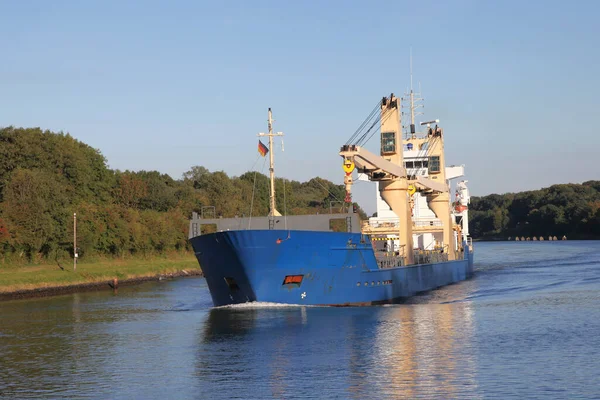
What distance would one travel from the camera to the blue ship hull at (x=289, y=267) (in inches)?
1471

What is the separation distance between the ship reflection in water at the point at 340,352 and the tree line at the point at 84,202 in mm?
12827

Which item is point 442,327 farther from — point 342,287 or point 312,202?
point 312,202

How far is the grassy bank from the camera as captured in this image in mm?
59875

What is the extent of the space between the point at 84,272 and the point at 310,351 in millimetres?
43893

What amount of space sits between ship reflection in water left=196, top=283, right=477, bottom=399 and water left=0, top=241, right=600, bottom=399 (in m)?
0.06

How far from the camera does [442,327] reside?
34250 mm

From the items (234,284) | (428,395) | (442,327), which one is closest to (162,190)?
(234,284)

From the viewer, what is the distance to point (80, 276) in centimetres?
6712

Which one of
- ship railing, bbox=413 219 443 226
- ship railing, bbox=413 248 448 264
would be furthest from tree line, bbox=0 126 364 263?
ship railing, bbox=413 248 448 264

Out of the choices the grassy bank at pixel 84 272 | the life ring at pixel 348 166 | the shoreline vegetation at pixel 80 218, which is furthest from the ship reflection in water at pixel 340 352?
the grassy bank at pixel 84 272

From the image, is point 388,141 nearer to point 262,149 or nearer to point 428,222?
point 262,149

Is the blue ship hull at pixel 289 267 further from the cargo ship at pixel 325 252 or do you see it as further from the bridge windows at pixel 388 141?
the bridge windows at pixel 388 141

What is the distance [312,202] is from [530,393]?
13965 centimetres

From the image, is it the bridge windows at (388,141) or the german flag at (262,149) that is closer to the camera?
the german flag at (262,149)
